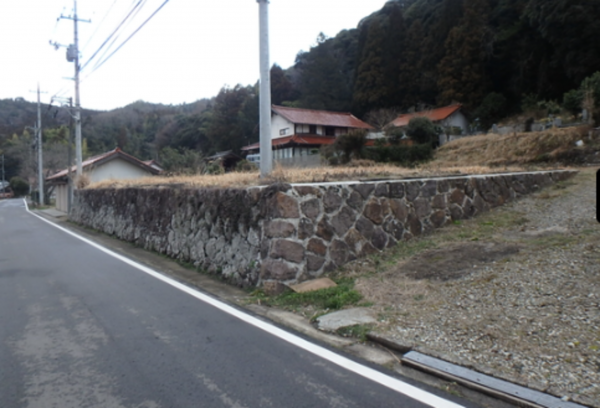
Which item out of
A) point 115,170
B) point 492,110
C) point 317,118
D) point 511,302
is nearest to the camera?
point 511,302

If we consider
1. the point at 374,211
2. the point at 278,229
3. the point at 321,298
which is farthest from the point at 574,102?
the point at 321,298

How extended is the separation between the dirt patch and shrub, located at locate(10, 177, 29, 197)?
72062 millimetres

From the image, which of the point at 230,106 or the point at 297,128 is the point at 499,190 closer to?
the point at 297,128

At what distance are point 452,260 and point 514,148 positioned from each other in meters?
13.1

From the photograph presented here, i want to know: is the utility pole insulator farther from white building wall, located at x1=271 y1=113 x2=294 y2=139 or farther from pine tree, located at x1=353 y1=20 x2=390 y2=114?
pine tree, located at x1=353 y1=20 x2=390 y2=114

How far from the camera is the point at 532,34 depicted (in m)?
34.2

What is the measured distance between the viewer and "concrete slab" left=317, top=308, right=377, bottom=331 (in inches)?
203

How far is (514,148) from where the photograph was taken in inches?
712

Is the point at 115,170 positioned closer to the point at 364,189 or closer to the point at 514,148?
the point at 514,148

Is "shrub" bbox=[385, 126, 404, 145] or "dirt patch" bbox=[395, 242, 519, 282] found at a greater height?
"shrub" bbox=[385, 126, 404, 145]

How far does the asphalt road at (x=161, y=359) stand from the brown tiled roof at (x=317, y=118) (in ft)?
103

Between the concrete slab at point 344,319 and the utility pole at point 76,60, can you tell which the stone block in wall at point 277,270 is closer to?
the concrete slab at point 344,319

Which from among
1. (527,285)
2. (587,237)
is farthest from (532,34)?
(527,285)

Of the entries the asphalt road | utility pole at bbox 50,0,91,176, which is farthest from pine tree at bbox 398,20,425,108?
the asphalt road
